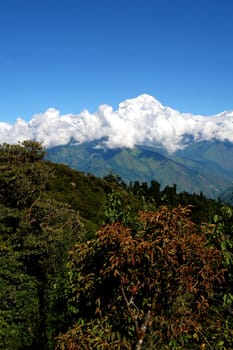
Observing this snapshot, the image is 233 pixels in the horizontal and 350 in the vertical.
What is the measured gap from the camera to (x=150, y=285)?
889 cm

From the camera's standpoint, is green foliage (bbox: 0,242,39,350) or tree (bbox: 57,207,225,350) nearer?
tree (bbox: 57,207,225,350)

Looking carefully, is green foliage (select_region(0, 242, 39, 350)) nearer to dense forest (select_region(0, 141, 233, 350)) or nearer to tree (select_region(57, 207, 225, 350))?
dense forest (select_region(0, 141, 233, 350))

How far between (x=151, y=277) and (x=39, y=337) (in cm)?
1535

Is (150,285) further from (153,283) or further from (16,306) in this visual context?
(16,306)

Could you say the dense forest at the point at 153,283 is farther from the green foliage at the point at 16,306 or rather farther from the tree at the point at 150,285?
the green foliage at the point at 16,306

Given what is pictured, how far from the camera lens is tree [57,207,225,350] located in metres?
8.70

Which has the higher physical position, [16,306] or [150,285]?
[150,285]

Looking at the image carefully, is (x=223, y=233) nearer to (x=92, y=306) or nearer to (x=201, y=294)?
(x=201, y=294)

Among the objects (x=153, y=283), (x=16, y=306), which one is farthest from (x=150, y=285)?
(x=16, y=306)

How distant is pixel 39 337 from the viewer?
2175cm

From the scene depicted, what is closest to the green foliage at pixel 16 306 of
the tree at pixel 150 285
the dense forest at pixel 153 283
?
the dense forest at pixel 153 283

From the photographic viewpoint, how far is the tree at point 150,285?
8703 mm

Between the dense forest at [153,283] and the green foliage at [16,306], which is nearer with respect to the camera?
Answer: the dense forest at [153,283]

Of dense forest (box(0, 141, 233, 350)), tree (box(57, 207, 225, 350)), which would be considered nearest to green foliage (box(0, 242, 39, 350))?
dense forest (box(0, 141, 233, 350))
